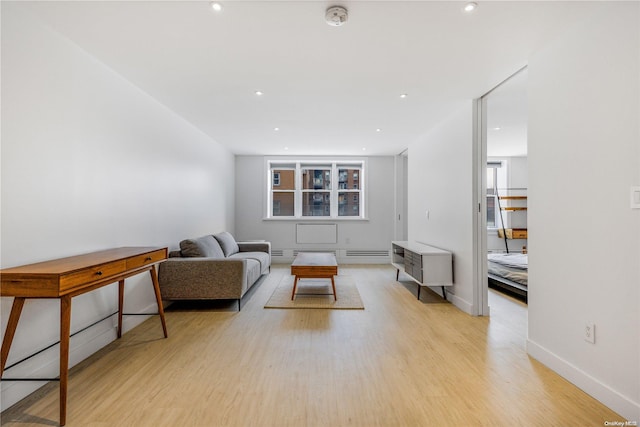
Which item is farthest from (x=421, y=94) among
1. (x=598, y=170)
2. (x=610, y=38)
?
(x=598, y=170)

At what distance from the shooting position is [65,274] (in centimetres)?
157

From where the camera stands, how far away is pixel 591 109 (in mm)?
1798

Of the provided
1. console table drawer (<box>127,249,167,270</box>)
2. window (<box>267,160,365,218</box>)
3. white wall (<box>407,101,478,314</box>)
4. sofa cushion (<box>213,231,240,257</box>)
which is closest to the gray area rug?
sofa cushion (<box>213,231,240,257</box>)

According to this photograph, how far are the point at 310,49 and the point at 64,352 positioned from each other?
247cm

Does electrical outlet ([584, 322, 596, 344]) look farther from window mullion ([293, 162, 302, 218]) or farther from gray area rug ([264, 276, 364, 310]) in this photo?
window mullion ([293, 162, 302, 218])

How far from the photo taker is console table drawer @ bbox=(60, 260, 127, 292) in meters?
1.58

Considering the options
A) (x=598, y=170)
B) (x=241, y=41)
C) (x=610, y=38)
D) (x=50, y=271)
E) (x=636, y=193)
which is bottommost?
(x=50, y=271)

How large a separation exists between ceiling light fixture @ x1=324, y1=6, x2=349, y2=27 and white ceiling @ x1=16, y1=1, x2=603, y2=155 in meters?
0.04

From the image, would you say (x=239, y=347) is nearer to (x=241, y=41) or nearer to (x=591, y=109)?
(x=241, y=41)

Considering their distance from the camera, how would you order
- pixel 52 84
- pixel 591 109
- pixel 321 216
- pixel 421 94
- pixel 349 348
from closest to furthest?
pixel 591 109, pixel 52 84, pixel 349 348, pixel 421 94, pixel 321 216

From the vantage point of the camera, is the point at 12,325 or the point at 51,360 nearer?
the point at 12,325

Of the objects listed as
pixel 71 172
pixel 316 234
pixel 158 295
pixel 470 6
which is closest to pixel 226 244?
pixel 158 295

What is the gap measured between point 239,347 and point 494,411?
1.85 meters

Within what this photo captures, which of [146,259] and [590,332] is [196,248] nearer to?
[146,259]
